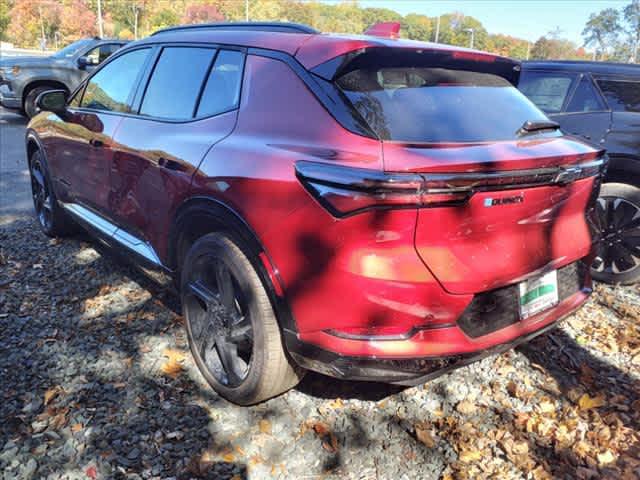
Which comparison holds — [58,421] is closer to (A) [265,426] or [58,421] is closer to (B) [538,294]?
(A) [265,426]

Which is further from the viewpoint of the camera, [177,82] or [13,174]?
[13,174]

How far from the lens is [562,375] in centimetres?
292

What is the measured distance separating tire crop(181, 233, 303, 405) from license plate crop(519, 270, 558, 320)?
41.5 inches

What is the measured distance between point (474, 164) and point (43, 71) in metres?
11.7

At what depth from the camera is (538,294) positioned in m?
2.24

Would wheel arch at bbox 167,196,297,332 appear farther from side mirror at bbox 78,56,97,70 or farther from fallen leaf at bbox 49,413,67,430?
side mirror at bbox 78,56,97,70

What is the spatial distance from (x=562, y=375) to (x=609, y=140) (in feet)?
6.66

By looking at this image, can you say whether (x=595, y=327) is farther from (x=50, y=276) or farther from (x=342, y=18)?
(x=342, y=18)

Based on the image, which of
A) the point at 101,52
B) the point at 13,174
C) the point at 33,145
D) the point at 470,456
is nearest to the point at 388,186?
the point at 470,456

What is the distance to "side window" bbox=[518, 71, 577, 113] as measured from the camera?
4348 mm

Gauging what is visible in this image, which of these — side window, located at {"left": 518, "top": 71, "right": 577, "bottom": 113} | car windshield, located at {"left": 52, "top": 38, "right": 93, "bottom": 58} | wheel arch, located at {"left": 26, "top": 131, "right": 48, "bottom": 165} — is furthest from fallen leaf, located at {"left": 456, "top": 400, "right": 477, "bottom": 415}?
car windshield, located at {"left": 52, "top": 38, "right": 93, "bottom": 58}

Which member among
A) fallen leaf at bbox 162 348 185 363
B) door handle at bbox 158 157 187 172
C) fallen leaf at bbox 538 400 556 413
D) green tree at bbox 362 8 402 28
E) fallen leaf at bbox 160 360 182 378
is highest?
green tree at bbox 362 8 402 28

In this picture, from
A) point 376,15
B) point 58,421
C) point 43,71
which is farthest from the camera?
point 376,15

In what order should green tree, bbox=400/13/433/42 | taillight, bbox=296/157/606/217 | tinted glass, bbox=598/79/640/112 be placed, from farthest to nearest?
green tree, bbox=400/13/433/42
tinted glass, bbox=598/79/640/112
taillight, bbox=296/157/606/217
